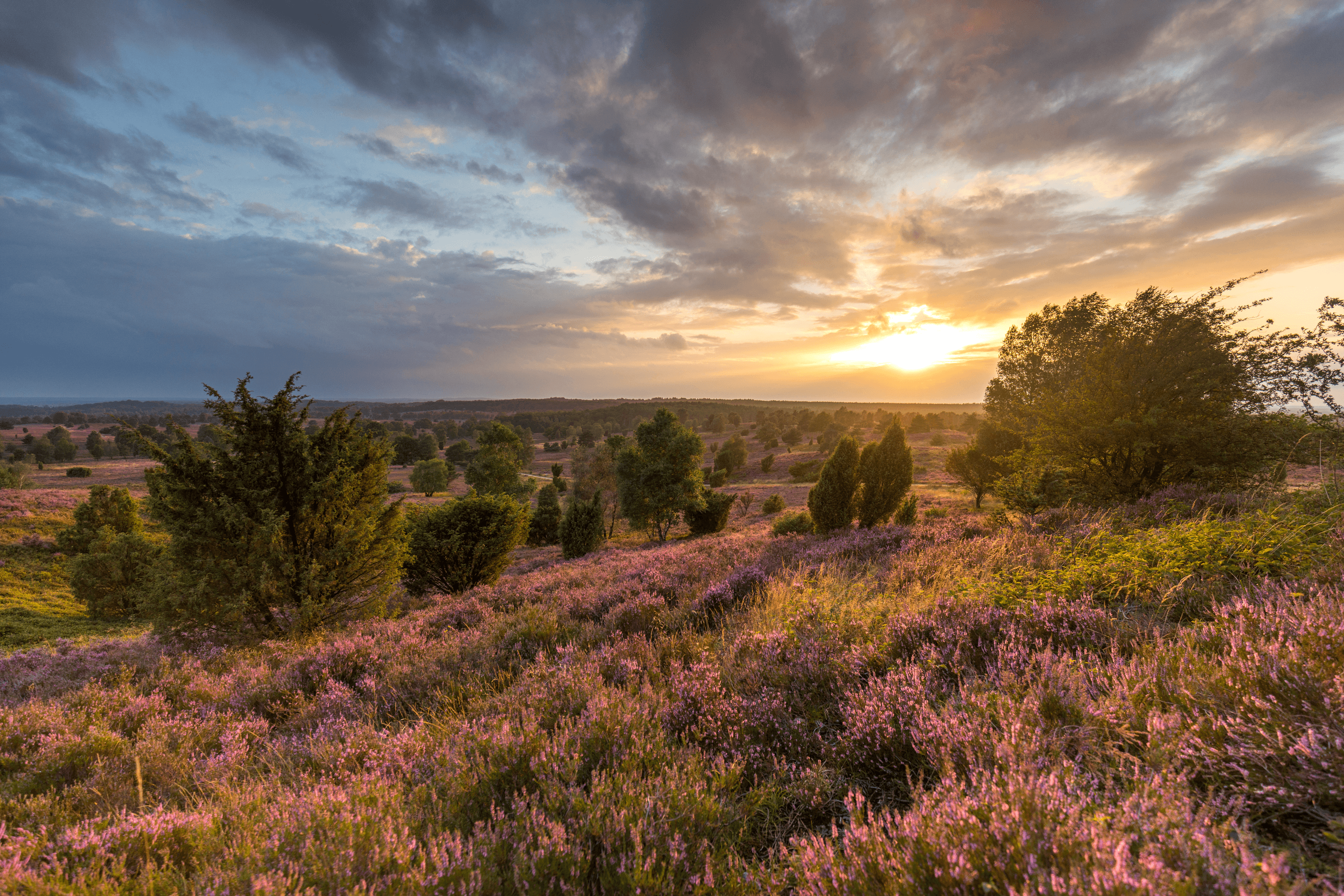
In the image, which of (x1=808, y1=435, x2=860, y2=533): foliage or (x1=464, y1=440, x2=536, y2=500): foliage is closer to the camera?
(x1=808, y1=435, x2=860, y2=533): foliage

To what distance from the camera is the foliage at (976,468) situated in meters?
30.3

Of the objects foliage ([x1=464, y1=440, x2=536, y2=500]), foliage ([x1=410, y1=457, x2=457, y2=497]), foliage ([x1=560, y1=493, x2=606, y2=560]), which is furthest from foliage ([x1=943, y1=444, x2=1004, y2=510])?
foliage ([x1=410, y1=457, x2=457, y2=497])

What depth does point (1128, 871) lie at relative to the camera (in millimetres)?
1415

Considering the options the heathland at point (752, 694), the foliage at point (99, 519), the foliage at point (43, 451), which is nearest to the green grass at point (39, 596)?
the foliage at point (99, 519)

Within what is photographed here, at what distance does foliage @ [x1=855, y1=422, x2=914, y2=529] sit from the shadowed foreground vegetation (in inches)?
430

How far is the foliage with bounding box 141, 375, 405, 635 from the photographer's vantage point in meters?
8.21

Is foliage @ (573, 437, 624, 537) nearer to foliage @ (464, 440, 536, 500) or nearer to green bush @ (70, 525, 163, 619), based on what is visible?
foliage @ (464, 440, 536, 500)

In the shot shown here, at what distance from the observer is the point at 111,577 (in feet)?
68.0

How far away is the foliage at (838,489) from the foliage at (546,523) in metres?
24.6

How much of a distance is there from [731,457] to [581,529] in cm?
4546

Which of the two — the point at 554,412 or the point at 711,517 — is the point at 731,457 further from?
the point at 554,412

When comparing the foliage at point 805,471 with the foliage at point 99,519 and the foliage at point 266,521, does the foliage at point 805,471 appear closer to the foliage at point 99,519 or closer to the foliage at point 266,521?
the foliage at point 266,521

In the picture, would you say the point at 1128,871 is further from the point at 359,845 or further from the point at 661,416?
the point at 661,416

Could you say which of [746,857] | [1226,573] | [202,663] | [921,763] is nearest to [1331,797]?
[921,763]
